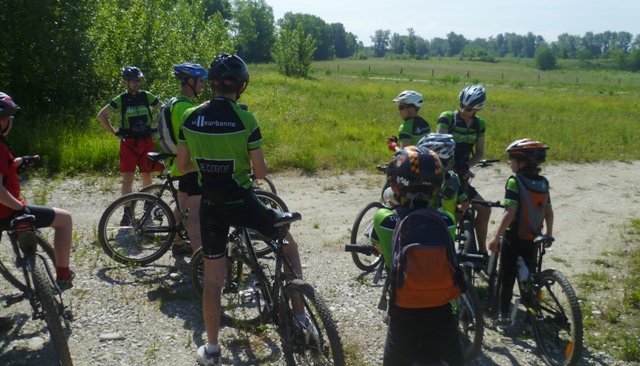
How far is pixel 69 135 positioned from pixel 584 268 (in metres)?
9.85

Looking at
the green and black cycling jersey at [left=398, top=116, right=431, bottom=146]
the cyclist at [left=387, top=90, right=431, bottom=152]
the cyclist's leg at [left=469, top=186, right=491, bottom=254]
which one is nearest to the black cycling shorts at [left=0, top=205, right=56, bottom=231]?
the cyclist at [left=387, top=90, right=431, bottom=152]

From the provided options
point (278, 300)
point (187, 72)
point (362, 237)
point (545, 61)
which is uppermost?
point (545, 61)

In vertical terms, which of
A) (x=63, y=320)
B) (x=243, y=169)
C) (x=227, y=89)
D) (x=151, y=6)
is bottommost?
(x=63, y=320)

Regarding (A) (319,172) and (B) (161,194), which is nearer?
(B) (161,194)

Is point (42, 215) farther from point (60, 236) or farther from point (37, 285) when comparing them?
point (37, 285)

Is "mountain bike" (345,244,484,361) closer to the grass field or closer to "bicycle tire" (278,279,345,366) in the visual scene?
"bicycle tire" (278,279,345,366)

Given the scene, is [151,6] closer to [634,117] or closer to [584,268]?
[584,268]

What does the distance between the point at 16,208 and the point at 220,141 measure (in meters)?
1.81

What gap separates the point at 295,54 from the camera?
2185 inches

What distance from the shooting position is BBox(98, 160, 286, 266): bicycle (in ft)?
20.4

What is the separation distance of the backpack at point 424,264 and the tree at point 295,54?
52.8m

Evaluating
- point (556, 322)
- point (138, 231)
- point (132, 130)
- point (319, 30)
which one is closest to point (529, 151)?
point (556, 322)

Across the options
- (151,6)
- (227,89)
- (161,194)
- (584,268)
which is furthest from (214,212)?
(151,6)

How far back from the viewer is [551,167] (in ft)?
45.6
